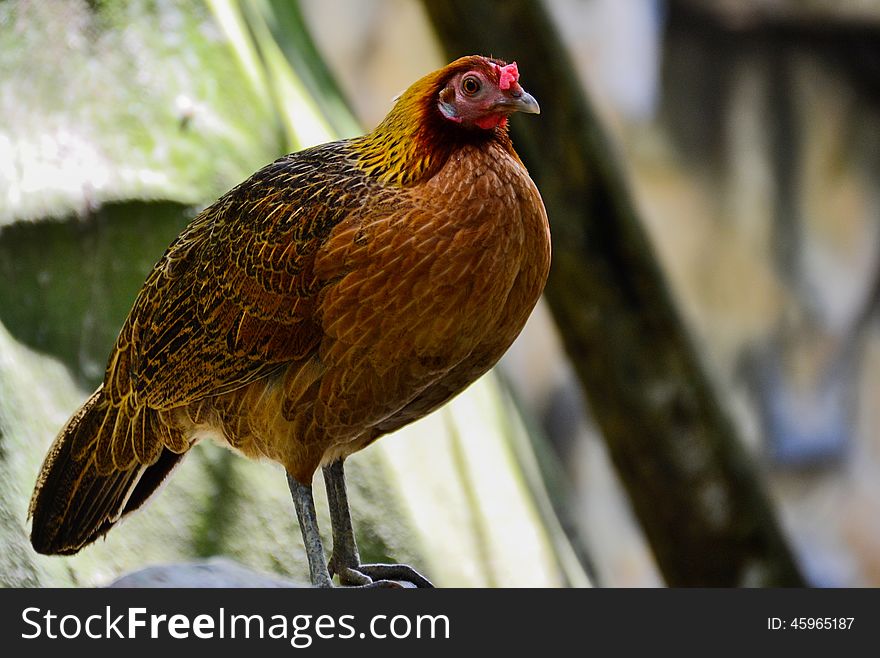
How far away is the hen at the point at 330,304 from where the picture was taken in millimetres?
1701

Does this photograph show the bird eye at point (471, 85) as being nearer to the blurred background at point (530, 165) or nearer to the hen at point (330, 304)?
the hen at point (330, 304)

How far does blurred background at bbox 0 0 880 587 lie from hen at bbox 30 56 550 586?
1.74 feet

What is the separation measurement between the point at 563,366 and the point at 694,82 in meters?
1.69

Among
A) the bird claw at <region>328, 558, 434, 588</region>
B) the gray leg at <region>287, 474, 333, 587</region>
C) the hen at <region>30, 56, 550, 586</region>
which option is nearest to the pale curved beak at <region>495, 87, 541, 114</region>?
the hen at <region>30, 56, 550, 586</region>

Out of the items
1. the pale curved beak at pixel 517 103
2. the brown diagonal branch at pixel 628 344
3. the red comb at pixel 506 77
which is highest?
the red comb at pixel 506 77

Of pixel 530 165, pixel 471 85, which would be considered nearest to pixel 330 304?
pixel 471 85

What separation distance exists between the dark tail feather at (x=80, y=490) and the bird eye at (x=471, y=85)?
0.94 metres

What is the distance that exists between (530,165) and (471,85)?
4.42ft

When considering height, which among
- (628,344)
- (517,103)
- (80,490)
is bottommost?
(628,344)

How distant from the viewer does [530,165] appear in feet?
9.89

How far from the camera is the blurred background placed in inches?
105

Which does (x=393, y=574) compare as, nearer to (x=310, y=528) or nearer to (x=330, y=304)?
(x=310, y=528)

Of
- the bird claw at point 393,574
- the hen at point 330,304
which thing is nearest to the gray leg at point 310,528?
the hen at point 330,304
